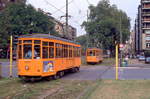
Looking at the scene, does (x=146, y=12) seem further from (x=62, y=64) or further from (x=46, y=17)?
(x=62, y=64)

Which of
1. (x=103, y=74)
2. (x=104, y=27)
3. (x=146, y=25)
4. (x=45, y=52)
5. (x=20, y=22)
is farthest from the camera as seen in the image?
(x=146, y=25)

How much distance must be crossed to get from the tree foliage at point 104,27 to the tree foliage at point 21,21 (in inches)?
468

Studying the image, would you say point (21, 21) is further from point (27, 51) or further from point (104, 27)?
point (27, 51)

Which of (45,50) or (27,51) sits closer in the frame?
(27,51)

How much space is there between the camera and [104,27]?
201 ft

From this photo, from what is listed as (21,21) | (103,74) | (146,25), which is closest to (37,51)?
(103,74)

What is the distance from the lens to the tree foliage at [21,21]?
55188mm

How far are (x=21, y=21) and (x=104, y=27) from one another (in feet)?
67.4

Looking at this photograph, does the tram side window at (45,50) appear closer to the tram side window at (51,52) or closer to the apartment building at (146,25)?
the tram side window at (51,52)

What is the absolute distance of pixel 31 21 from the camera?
57.3 metres

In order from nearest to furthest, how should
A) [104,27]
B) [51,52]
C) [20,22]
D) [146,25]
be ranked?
[51,52], [20,22], [104,27], [146,25]

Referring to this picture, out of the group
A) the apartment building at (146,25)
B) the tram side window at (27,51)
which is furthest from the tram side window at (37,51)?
the apartment building at (146,25)

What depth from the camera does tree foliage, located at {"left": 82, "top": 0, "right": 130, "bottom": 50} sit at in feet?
201

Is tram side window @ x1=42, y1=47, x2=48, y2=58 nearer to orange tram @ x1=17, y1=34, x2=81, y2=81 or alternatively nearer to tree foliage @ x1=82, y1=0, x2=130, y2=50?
orange tram @ x1=17, y1=34, x2=81, y2=81
